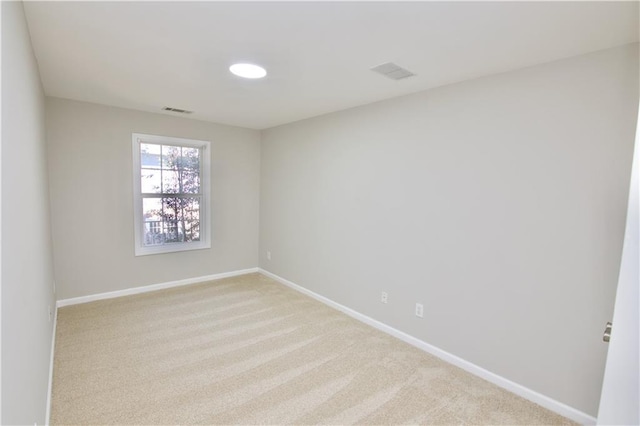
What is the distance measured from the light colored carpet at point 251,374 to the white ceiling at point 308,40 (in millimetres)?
2274

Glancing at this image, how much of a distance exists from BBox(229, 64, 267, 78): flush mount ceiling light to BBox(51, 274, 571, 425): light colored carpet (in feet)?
7.51

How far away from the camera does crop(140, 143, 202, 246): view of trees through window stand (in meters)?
4.11

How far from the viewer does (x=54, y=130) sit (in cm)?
339

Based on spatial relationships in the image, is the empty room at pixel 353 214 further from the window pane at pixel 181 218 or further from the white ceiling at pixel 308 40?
the window pane at pixel 181 218

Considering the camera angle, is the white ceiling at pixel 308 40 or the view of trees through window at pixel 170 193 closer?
the white ceiling at pixel 308 40

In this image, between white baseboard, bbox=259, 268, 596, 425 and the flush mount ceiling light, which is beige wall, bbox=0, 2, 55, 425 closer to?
the flush mount ceiling light

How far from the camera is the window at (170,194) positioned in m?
4.03

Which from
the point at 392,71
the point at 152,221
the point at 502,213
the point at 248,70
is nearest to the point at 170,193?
the point at 152,221

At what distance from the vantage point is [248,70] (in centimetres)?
242

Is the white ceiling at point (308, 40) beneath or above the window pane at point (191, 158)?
above

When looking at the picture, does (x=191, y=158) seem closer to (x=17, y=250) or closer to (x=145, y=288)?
(x=145, y=288)

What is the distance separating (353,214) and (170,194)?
2.50 metres

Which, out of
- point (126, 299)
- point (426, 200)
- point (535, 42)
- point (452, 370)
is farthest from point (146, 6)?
point (126, 299)

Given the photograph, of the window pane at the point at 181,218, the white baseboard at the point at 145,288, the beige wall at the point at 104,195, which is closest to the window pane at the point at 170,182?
the window pane at the point at 181,218
